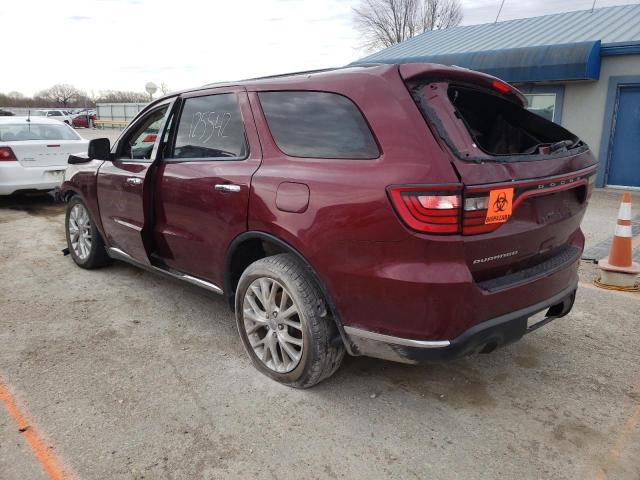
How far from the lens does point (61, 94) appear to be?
82.6 metres

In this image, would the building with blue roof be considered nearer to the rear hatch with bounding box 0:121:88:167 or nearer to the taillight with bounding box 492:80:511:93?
the taillight with bounding box 492:80:511:93

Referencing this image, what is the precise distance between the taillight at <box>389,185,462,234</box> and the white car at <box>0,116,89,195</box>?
675 centimetres

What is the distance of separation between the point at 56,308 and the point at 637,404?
420 cm

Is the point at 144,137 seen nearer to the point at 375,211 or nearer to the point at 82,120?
the point at 375,211

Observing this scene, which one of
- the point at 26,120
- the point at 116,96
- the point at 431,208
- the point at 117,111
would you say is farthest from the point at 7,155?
the point at 116,96

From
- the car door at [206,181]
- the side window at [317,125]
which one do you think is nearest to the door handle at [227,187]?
the car door at [206,181]

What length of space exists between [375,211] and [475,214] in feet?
1.46

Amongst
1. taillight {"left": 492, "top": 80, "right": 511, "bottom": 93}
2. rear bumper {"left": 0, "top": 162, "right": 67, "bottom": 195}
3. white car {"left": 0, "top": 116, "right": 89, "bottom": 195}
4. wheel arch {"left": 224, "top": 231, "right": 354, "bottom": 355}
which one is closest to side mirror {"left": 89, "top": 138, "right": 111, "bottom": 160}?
wheel arch {"left": 224, "top": 231, "right": 354, "bottom": 355}

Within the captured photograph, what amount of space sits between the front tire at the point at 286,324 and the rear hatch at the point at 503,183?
88cm

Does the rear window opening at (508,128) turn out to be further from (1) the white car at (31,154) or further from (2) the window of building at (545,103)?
(2) the window of building at (545,103)

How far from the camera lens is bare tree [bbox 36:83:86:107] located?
8075 centimetres

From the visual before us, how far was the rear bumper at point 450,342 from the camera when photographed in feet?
7.86

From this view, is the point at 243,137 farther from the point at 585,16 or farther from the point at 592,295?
the point at 585,16

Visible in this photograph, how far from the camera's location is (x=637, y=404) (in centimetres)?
290
